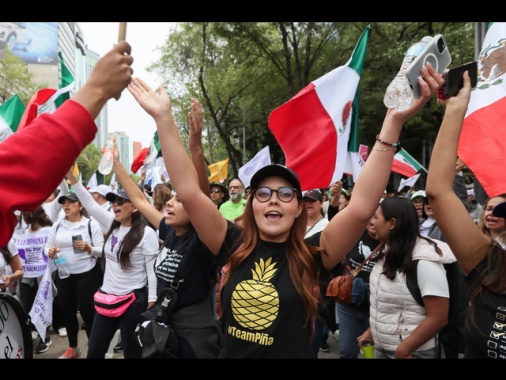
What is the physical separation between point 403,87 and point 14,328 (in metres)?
2.53

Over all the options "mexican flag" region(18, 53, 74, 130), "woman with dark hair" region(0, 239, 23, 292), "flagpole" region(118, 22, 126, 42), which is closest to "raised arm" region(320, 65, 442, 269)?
"flagpole" region(118, 22, 126, 42)

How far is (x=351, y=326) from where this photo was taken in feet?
14.9

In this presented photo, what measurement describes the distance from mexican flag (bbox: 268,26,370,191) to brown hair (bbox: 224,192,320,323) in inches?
75.8

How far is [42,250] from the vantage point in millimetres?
6496

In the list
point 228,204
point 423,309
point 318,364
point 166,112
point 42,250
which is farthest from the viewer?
point 228,204

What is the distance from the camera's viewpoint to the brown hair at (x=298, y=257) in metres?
2.33

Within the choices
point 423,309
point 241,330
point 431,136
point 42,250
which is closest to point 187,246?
point 241,330

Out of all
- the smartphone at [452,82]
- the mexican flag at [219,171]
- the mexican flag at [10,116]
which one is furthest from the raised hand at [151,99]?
the mexican flag at [219,171]

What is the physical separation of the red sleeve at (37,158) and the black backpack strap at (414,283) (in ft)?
8.76

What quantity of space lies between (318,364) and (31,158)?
1036 millimetres

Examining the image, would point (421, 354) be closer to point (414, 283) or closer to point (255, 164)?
point (414, 283)

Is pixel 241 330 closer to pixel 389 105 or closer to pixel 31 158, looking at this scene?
pixel 389 105

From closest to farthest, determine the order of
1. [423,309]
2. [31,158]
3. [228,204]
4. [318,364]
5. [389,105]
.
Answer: [31,158] → [318,364] → [389,105] → [423,309] → [228,204]

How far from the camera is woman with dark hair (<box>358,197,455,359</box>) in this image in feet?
10.6
